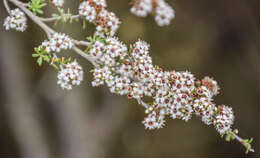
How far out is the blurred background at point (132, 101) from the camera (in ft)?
8.96

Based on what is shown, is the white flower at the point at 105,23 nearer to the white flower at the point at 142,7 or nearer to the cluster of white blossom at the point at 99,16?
the cluster of white blossom at the point at 99,16

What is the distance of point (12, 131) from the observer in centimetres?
277

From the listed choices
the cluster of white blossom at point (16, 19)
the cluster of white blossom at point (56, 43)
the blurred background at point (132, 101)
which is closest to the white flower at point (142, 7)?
Result: the cluster of white blossom at point (56, 43)

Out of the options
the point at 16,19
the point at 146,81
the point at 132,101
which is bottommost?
the point at 146,81

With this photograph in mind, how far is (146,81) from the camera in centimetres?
109

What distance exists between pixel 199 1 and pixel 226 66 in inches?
29.5

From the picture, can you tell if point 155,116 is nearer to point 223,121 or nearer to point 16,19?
point 223,121

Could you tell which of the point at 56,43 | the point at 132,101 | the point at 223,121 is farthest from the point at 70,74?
the point at 132,101

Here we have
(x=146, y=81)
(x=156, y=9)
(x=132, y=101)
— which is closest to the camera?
(x=156, y=9)

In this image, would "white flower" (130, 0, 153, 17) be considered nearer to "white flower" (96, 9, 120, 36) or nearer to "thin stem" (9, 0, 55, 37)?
"white flower" (96, 9, 120, 36)

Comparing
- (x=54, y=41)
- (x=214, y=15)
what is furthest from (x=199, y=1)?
(x=54, y=41)

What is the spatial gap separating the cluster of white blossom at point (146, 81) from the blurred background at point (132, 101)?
5.19 ft

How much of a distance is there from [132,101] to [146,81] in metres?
1.96

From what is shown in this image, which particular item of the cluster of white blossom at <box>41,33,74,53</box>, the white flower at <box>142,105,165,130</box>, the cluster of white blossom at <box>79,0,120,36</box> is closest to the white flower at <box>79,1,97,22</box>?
the cluster of white blossom at <box>79,0,120,36</box>
